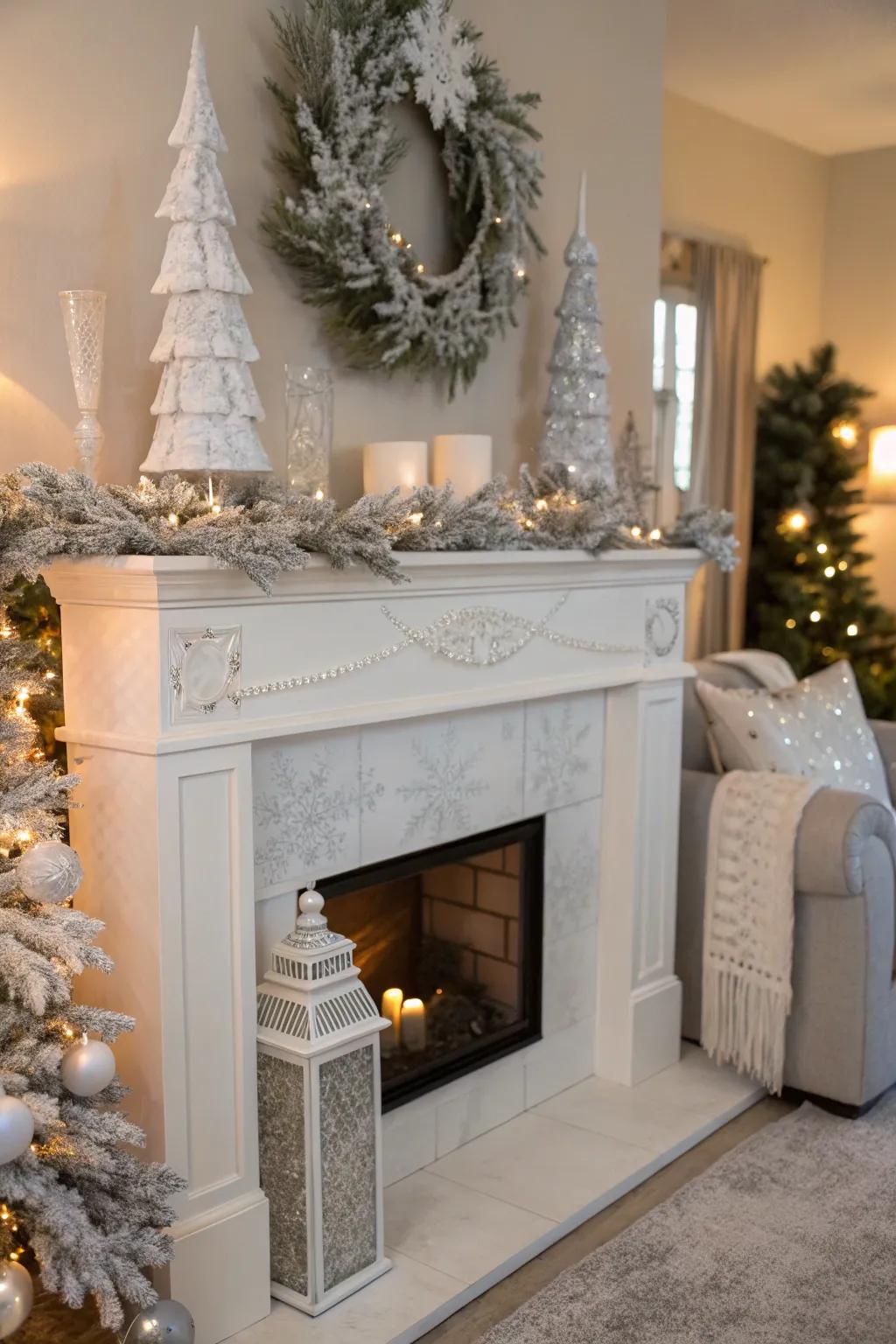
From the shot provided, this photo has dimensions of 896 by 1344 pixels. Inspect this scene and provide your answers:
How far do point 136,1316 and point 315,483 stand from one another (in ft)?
4.77

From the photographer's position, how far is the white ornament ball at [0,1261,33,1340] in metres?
1.67

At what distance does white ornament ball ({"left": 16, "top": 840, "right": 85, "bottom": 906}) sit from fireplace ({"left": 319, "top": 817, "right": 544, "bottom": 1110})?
28.9 inches

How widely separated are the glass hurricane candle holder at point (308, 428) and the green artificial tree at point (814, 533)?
3.24 meters

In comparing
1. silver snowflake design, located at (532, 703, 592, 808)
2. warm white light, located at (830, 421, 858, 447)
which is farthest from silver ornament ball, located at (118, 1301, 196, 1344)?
warm white light, located at (830, 421, 858, 447)

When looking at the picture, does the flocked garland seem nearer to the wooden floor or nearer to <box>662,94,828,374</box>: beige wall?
the wooden floor

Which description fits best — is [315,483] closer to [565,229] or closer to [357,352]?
[357,352]

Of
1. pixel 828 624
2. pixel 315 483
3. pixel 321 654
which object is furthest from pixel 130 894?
pixel 828 624

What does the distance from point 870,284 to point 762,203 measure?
2.26 feet

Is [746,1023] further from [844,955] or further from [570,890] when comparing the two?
[570,890]

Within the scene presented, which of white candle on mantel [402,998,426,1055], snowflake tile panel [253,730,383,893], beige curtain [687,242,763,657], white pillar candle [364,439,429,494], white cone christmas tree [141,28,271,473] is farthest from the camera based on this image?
beige curtain [687,242,763,657]

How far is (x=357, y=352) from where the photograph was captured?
2.68 metres

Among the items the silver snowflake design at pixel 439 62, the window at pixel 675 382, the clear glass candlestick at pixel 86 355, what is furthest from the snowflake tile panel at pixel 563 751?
the window at pixel 675 382

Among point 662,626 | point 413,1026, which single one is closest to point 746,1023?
point 413,1026

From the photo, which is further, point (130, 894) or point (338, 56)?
point (338, 56)
